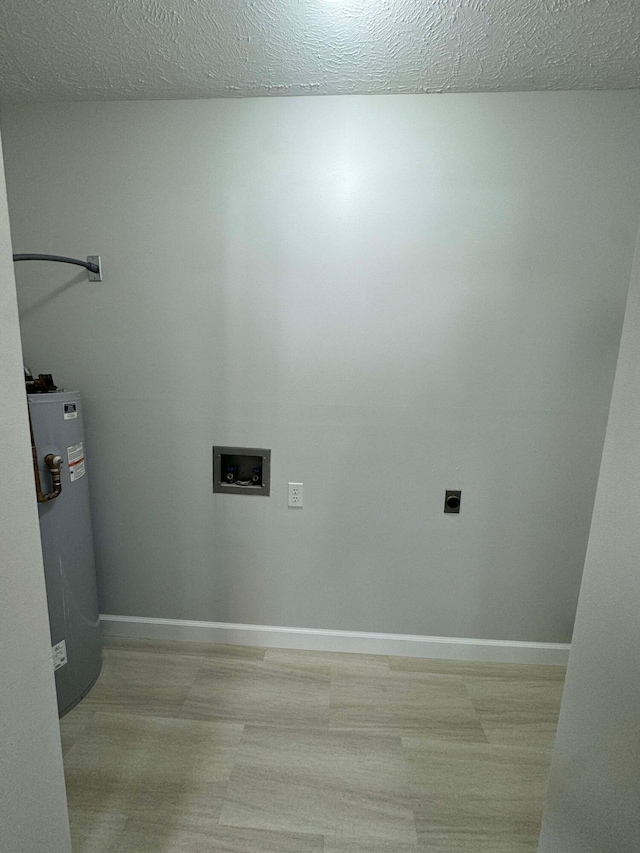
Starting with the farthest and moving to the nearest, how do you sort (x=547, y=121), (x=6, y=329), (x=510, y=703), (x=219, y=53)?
1. (x=510, y=703)
2. (x=547, y=121)
3. (x=219, y=53)
4. (x=6, y=329)

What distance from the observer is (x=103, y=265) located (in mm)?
1684

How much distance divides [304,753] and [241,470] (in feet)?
3.67

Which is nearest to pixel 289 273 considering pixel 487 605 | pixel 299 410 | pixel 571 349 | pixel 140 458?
pixel 299 410

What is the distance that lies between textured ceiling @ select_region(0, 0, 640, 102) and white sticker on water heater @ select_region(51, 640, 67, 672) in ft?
7.17

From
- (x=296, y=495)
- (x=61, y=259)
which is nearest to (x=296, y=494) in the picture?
(x=296, y=495)

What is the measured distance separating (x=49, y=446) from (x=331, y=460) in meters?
1.13

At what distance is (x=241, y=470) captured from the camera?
1.81m

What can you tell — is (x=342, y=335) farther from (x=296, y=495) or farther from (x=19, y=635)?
(x=19, y=635)

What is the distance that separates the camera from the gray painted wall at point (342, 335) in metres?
1.56

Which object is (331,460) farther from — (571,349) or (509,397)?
(571,349)

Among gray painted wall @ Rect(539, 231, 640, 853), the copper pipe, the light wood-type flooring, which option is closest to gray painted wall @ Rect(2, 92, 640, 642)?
the light wood-type flooring

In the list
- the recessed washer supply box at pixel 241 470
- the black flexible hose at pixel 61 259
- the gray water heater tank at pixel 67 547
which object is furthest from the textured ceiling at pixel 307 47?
the recessed washer supply box at pixel 241 470

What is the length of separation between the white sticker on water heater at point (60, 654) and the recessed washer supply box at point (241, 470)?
32.5 inches

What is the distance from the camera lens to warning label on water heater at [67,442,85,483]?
4.89 ft
